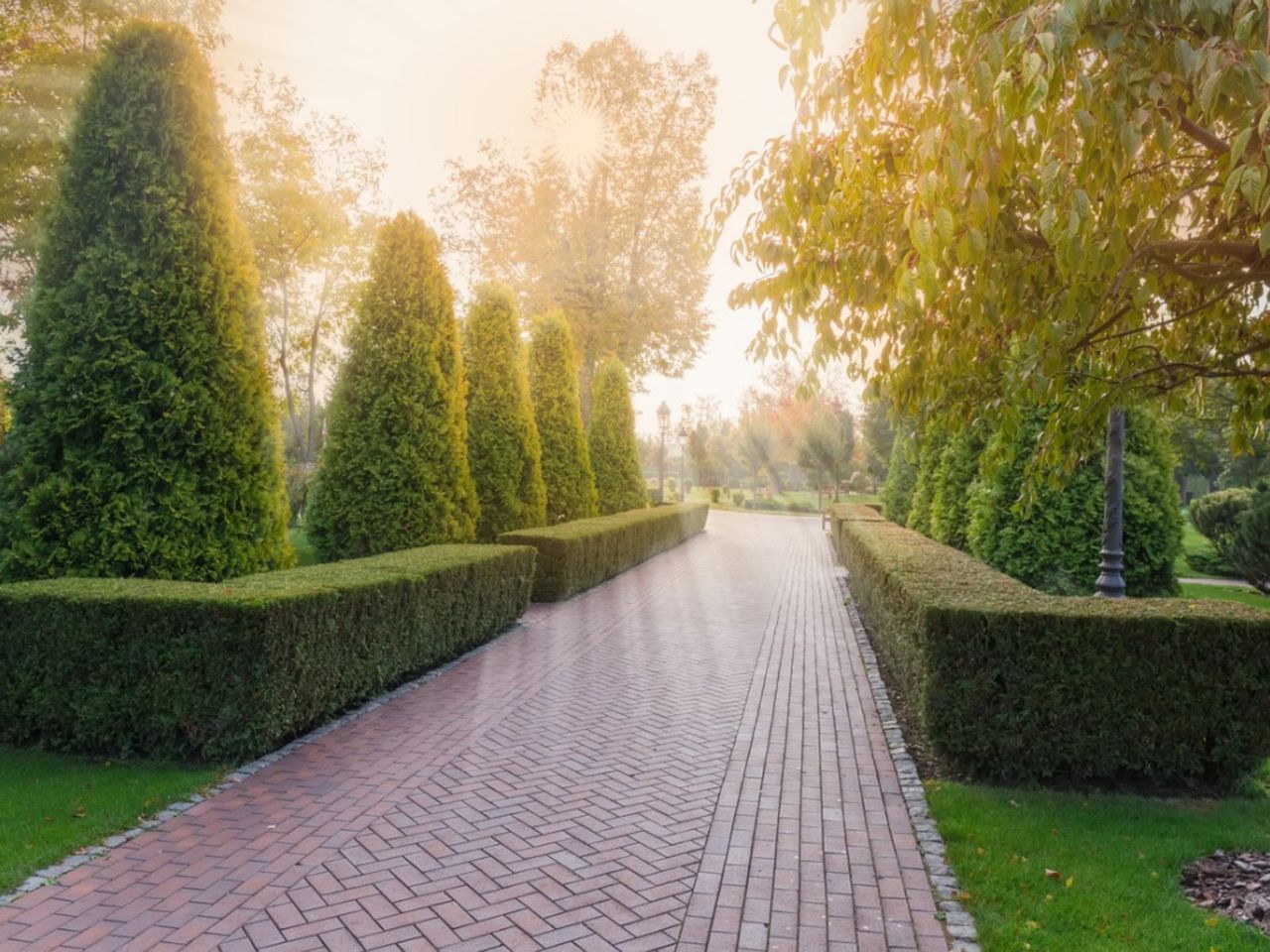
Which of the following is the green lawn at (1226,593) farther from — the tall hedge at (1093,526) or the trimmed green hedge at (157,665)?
the trimmed green hedge at (157,665)

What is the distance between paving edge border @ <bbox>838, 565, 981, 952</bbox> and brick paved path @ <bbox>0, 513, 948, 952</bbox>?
81 millimetres

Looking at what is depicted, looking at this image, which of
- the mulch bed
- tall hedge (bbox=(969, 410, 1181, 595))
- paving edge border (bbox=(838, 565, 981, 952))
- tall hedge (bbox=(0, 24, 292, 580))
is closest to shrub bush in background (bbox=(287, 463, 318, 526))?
tall hedge (bbox=(0, 24, 292, 580))

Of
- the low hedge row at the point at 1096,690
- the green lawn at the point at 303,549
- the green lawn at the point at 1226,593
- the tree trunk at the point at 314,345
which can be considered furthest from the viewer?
the tree trunk at the point at 314,345

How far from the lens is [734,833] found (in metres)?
4.44

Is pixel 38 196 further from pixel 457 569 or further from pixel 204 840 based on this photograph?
pixel 204 840

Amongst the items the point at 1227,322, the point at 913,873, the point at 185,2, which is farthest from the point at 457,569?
the point at 185,2

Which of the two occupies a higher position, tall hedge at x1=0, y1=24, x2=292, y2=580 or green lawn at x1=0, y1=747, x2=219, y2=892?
tall hedge at x1=0, y1=24, x2=292, y2=580

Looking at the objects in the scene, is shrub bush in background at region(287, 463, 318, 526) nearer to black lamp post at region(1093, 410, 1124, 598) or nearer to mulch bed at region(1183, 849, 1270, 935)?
black lamp post at region(1093, 410, 1124, 598)

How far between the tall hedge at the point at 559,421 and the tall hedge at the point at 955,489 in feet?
25.4

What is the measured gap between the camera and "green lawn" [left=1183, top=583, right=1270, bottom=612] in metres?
13.6

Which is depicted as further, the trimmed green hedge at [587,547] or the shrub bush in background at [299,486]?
the shrub bush in background at [299,486]

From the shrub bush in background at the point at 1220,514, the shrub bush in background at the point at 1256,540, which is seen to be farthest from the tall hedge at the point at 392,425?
the shrub bush in background at the point at 1220,514

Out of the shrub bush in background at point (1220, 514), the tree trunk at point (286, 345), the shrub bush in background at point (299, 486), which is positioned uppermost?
the tree trunk at point (286, 345)

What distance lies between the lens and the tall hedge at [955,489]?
13.2 metres
